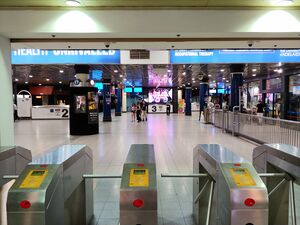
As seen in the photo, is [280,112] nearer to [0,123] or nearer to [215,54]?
[215,54]

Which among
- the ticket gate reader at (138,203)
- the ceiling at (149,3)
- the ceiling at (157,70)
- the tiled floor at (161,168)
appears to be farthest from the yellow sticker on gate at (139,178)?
the ceiling at (157,70)

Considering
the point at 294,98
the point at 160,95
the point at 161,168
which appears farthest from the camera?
the point at 160,95

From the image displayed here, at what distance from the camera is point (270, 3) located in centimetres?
346

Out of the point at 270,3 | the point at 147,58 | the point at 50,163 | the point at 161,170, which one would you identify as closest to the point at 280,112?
the point at 147,58

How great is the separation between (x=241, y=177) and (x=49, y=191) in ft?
4.49

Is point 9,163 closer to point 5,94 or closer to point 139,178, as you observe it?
point 139,178

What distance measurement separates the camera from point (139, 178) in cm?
198

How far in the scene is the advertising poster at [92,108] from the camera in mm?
10871

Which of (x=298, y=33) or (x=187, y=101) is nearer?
(x=298, y=33)

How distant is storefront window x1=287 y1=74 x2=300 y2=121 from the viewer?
15.9 m

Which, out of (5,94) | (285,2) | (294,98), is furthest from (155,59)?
(294,98)

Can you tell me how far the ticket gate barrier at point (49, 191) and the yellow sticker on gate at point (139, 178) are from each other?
58 cm

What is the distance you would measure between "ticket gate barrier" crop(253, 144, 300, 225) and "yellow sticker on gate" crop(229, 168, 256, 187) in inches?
24.3

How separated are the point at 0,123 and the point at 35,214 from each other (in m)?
2.64
